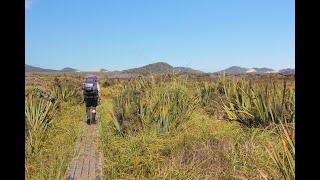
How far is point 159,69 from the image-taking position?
12.6 m

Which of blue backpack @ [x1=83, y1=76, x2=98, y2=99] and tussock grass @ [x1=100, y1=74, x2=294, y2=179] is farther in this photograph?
blue backpack @ [x1=83, y1=76, x2=98, y2=99]

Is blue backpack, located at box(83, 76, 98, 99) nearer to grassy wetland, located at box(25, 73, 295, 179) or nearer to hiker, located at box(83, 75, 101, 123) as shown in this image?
hiker, located at box(83, 75, 101, 123)

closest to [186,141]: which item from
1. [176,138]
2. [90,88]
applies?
[176,138]

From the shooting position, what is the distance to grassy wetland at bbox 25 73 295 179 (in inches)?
255

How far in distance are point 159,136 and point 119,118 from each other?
2.68 metres

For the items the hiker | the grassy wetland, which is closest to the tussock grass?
the grassy wetland

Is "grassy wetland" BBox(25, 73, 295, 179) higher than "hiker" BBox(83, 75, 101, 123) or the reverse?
the reverse

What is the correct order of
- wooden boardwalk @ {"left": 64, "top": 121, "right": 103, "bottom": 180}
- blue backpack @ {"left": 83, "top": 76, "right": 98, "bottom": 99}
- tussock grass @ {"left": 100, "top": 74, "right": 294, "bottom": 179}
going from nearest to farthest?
tussock grass @ {"left": 100, "top": 74, "right": 294, "bottom": 179} → wooden boardwalk @ {"left": 64, "top": 121, "right": 103, "bottom": 180} → blue backpack @ {"left": 83, "top": 76, "right": 98, "bottom": 99}

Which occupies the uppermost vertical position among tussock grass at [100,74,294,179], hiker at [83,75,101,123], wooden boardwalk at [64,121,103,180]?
hiker at [83,75,101,123]

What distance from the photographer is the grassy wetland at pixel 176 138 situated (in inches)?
255

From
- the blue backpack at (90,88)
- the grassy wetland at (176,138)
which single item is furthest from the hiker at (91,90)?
the grassy wetland at (176,138)

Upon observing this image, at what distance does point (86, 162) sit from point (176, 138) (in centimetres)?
173

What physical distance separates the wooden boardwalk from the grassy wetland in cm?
18
